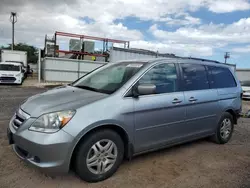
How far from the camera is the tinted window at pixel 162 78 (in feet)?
11.4

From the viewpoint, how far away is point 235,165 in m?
3.71

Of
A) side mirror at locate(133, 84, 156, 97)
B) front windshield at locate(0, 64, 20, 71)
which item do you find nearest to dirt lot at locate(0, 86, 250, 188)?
side mirror at locate(133, 84, 156, 97)

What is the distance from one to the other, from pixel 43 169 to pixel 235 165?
2949 millimetres

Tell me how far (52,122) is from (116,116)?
0.79 m

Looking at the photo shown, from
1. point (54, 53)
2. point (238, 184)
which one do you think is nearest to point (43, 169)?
point (238, 184)

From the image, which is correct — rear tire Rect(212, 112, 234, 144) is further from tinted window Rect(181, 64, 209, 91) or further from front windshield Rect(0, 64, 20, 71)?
front windshield Rect(0, 64, 20, 71)

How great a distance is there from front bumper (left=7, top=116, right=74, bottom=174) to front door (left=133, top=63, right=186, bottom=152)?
102 centimetres

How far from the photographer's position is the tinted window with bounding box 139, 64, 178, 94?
11.4ft

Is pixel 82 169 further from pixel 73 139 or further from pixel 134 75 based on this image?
pixel 134 75

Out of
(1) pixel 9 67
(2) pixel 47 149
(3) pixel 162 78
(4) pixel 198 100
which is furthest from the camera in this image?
(1) pixel 9 67

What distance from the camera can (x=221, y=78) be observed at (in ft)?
15.3


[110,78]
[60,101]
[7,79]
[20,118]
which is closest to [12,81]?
[7,79]

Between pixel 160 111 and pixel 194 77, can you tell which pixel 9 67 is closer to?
pixel 194 77

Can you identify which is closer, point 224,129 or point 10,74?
point 224,129
